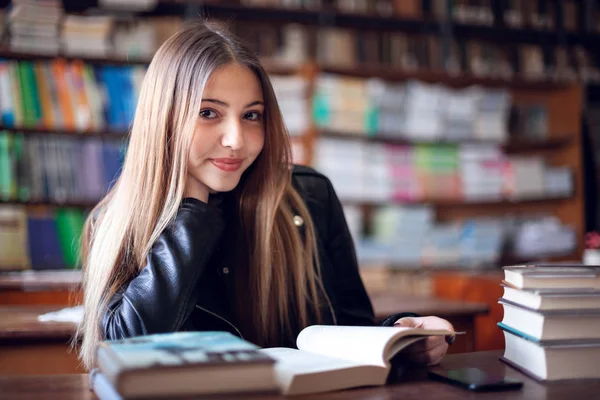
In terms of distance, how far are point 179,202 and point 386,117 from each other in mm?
2721

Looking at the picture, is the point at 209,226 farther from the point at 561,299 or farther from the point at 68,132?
the point at 68,132

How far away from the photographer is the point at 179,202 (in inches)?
53.3

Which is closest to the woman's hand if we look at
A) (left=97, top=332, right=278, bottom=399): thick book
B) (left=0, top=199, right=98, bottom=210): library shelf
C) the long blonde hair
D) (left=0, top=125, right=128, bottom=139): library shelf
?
(left=97, top=332, right=278, bottom=399): thick book

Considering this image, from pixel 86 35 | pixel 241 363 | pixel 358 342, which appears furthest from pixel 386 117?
pixel 241 363

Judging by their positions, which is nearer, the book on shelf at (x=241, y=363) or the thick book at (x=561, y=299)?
the book on shelf at (x=241, y=363)

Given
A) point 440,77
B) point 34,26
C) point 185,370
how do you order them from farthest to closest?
point 440,77, point 34,26, point 185,370

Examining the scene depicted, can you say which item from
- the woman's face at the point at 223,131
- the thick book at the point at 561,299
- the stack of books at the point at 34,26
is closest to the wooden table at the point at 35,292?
the stack of books at the point at 34,26

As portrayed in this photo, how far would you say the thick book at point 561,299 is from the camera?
Answer: 3.13ft

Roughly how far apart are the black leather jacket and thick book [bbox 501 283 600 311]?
334mm

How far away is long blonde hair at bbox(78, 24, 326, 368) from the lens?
1.34 m

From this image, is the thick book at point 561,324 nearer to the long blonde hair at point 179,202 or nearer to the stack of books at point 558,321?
the stack of books at point 558,321

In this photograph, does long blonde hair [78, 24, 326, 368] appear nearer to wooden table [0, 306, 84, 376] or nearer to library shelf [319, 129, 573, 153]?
wooden table [0, 306, 84, 376]

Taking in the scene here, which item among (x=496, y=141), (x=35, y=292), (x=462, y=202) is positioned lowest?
(x=35, y=292)

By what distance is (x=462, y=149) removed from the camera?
4113 millimetres
